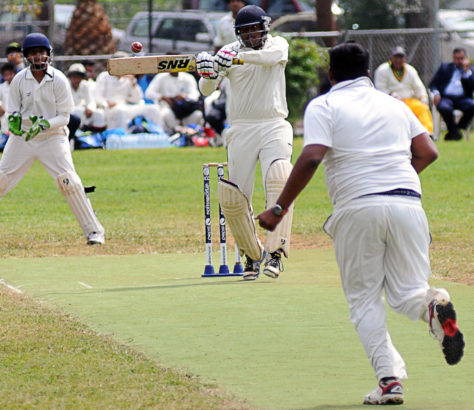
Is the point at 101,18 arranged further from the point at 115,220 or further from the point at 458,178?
the point at 115,220

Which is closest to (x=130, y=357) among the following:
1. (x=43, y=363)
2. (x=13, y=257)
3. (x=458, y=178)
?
(x=43, y=363)

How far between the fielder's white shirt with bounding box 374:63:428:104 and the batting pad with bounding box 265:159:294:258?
498 inches

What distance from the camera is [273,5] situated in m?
31.0

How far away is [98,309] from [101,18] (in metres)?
21.4

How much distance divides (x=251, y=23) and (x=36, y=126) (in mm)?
3014

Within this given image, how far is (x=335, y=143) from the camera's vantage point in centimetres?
577

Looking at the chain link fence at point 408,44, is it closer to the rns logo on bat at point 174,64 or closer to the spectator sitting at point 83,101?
the spectator sitting at point 83,101

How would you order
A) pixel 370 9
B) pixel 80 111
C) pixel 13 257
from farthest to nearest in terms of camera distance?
pixel 370 9 → pixel 80 111 → pixel 13 257

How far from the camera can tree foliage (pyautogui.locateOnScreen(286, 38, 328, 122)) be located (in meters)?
24.6

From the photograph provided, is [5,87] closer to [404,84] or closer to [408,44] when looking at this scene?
[404,84]

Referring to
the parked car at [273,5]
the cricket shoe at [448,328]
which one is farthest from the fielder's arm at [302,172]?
the parked car at [273,5]

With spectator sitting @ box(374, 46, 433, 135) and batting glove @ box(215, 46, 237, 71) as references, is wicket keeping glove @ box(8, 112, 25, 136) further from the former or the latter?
spectator sitting @ box(374, 46, 433, 135)

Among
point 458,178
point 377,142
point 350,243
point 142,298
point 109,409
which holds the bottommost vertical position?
point 458,178

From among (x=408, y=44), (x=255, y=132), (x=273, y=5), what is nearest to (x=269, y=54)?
(x=255, y=132)
